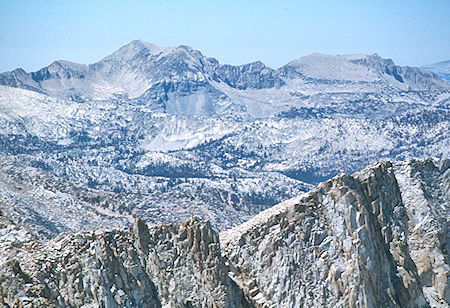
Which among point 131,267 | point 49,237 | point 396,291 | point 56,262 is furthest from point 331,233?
point 49,237

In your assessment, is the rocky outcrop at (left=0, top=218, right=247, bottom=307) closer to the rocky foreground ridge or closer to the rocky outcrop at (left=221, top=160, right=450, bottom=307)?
the rocky foreground ridge

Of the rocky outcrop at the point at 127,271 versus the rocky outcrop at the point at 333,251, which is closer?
the rocky outcrop at the point at 127,271

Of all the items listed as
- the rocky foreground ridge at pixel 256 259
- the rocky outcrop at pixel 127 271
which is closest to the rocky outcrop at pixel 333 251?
the rocky foreground ridge at pixel 256 259

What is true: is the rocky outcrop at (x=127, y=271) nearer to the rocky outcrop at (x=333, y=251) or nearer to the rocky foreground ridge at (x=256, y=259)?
the rocky foreground ridge at (x=256, y=259)

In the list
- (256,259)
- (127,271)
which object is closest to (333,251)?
(256,259)

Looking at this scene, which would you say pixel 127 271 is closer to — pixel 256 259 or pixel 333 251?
pixel 256 259

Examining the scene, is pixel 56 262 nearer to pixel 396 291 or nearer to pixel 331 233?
pixel 331 233
